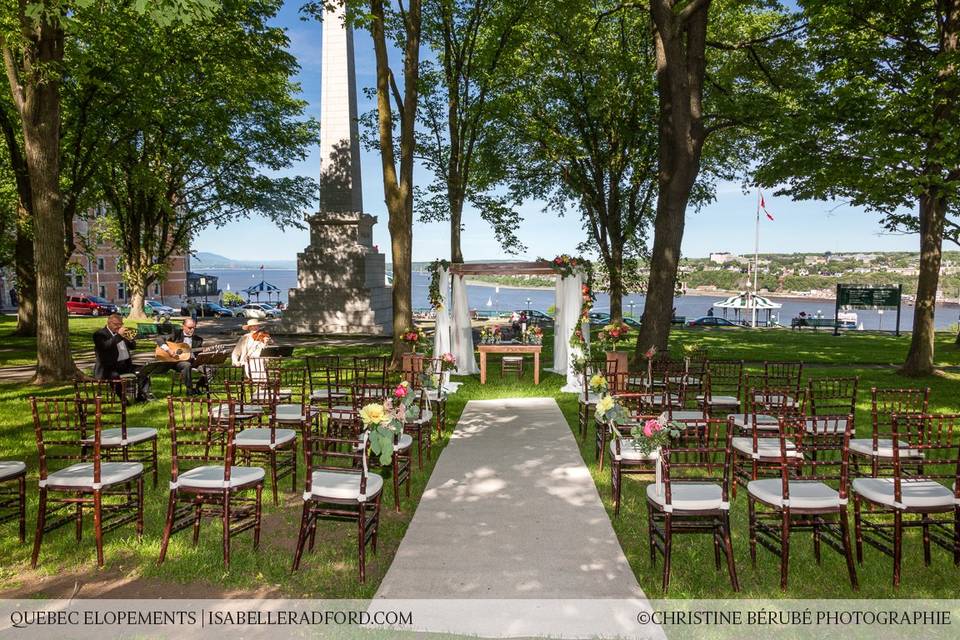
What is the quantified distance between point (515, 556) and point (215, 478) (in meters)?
2.66

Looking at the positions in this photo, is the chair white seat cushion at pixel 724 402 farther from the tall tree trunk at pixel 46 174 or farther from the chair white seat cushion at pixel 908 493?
the tall tree trunk at pixel 46 174

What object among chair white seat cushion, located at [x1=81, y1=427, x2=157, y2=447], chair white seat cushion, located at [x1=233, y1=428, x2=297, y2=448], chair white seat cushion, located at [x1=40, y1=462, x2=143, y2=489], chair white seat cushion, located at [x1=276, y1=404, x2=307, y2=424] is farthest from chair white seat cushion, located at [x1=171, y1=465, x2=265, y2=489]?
chair white seat cushion, located at [x1=276, y1=404, x2=307, y2=424]

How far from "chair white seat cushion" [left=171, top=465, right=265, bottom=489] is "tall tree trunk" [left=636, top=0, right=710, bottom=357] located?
35.4 feet

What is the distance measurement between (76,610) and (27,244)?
2163cm

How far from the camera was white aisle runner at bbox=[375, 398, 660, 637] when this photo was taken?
12.8ft

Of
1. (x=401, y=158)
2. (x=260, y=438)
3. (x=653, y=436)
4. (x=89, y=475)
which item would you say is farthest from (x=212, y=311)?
(x=653, y=436)

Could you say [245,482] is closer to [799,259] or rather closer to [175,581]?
[175,581]

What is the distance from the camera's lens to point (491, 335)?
48.9ft

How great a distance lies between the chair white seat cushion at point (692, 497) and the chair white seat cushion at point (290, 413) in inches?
178

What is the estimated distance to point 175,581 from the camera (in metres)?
4.52

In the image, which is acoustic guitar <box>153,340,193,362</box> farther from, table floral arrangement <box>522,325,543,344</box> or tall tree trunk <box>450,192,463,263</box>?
tall tree trunk <box>450,192,463,263</box>

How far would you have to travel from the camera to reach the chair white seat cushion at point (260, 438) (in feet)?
20.5

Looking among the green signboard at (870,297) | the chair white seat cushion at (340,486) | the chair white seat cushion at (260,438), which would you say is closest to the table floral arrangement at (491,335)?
the chair white seat cushion at (260,438)

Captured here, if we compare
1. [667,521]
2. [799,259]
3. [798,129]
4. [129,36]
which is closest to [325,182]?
[129,36]
